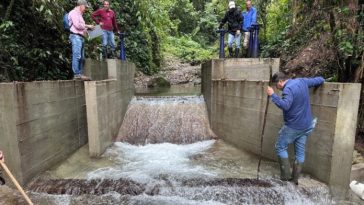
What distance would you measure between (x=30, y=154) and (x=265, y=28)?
11.4 m

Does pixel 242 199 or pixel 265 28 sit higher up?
pixel 265 28

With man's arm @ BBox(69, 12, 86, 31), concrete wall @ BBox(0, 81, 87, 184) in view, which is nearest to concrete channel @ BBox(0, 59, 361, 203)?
concrete wall @ BBox(0, 81, 87, 184)

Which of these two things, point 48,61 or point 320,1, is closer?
point 320,1

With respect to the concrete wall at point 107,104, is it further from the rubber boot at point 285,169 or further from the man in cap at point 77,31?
the rubber boot at point 285,169

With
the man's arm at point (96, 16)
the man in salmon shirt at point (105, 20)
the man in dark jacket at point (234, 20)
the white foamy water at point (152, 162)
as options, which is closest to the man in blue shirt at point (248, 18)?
the man in dark jacket at point (234, 20)

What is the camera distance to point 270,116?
6.93 metres

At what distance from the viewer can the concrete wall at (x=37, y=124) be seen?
17.3ft

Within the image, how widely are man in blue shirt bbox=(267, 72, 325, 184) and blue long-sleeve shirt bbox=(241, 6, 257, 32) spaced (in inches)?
179

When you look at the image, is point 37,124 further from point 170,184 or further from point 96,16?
point 96,16

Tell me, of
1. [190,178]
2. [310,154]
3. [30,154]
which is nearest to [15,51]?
[30,154]

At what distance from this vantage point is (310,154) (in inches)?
230

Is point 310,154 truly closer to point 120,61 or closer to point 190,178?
point 190,178

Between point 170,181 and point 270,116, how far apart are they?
9.02 feet

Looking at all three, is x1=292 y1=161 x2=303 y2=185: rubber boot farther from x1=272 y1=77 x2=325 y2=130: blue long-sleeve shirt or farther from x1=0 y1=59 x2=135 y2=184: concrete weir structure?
x1=0 y1=59 x2=135 y2=184: concrete weir structure
